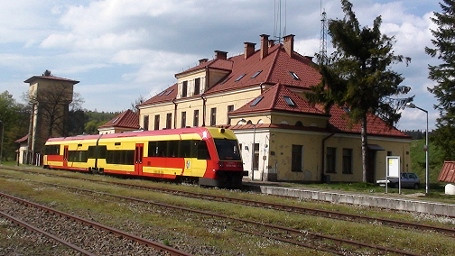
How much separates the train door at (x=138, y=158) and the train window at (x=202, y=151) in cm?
612

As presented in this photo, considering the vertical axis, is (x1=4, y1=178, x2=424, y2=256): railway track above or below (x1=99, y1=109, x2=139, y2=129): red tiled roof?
below

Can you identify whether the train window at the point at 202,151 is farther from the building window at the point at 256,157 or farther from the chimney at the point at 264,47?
the chimney at the point at 264,47

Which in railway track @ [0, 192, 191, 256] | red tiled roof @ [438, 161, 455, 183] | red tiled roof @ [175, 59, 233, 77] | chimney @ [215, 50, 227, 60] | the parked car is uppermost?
chimney @ [215, 50, 227, 60]

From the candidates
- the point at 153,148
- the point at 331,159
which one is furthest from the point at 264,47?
the point at 153,148

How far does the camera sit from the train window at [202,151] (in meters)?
26.2

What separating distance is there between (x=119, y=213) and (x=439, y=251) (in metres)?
8.94

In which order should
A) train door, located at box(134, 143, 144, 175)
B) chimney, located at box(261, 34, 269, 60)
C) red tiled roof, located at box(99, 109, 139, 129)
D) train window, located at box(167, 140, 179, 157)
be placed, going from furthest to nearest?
red tiled roof, located at box(99, 109, 139, 129), chimney, located at box(261, 34, 269, 60), train door, located at box(134, 143, 144, 175), train window, located at box(167, 140, 179, 157)

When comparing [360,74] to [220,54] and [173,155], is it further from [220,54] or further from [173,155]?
[220,54]

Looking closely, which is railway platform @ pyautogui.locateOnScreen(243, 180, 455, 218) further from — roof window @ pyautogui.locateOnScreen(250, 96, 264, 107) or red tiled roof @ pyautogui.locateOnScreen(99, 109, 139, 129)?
red tiled roof @ pyautogui.locateOnScreen(99, 109, 139, 129)

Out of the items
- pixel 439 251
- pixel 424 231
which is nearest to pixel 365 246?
pixel 439 251

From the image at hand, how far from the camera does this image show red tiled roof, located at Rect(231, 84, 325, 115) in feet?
121

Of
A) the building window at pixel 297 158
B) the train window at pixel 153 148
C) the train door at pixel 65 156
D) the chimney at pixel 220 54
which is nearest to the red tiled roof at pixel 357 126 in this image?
the building window at pixel 297 158

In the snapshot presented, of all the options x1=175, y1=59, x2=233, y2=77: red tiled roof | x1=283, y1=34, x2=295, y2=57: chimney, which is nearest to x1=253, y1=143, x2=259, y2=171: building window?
x1=283, y1=34, x2=295, y2=57: chimney

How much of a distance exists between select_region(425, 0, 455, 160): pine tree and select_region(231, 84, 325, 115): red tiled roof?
29.1ft
